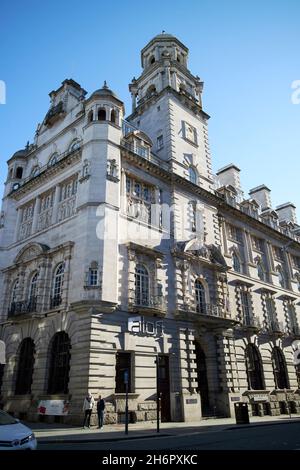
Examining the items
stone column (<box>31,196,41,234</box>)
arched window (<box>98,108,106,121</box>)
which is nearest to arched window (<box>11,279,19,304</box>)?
stone column (<box>31,196,41,234</box>)

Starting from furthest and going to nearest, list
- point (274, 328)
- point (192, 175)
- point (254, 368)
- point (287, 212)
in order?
point (287, 212) → point (274, 328) → point (192, 175) → point (254, 368)

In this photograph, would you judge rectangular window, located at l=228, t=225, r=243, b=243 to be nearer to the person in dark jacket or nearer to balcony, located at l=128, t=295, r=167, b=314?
balcony, located at l=128, t=295, r=167, b=314

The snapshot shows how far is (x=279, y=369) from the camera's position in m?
35.8

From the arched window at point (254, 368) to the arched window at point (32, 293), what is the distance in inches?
778

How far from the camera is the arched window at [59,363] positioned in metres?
22.2

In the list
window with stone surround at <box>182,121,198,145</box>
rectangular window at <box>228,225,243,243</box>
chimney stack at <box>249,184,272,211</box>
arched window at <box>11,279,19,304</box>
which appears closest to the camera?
arched window at <box>11,279,19,304</box>

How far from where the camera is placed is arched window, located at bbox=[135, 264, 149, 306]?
24.4 metres

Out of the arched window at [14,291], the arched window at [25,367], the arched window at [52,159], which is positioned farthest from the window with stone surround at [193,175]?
the arched window at [25,367]

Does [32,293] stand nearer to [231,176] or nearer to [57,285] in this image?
[57,285]

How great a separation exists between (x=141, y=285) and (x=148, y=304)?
4.78 feet

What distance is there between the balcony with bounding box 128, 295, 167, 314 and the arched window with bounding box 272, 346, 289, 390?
56.6 feet

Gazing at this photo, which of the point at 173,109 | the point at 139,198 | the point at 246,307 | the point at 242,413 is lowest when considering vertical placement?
the point at 242,413

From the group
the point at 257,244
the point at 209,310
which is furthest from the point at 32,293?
the point at 257,244

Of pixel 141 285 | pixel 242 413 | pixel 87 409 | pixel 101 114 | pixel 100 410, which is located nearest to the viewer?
pixel 87 409
